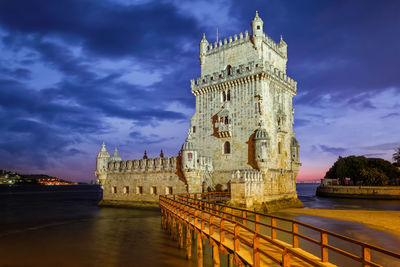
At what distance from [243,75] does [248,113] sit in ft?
14.0

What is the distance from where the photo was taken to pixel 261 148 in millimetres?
31141

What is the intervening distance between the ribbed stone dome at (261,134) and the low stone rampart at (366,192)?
44.4 metres

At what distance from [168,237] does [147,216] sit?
10.2 metres

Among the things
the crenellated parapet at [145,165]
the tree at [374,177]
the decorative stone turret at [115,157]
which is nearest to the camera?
the crenellated parapet at [145,165]

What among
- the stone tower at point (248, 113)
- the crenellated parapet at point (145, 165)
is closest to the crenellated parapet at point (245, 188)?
the stone tower at point (248, 113)

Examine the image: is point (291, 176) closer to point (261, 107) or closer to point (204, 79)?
point (261, 107)

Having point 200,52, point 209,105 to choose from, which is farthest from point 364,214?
point 200,52

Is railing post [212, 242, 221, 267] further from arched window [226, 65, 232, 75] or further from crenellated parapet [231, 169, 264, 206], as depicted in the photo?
arched window [226, 65, 232, 75]

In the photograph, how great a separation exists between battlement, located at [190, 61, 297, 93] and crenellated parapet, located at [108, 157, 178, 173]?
370 inches

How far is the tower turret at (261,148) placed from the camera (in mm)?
31094

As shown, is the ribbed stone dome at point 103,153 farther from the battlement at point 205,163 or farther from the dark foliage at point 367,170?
the dark foliage at point 367,170

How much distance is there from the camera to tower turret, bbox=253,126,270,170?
102 ft

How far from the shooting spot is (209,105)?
123ft

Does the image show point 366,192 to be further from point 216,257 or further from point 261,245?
point 261,245
